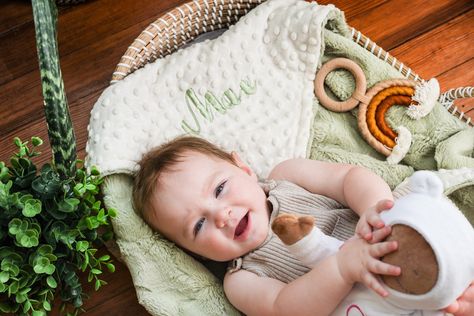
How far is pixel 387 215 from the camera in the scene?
828 mm

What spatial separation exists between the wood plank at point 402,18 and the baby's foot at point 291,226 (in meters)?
0.90

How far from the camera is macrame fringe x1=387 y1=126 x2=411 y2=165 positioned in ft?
4.31

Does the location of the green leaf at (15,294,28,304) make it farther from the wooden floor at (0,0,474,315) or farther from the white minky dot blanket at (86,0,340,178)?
the wooden floor at (0,0,474,315)

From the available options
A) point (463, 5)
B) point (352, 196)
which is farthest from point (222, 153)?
point (463, 5)

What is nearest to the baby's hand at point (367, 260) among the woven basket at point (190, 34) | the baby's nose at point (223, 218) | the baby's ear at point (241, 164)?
the baby's nose at point (223, 218)

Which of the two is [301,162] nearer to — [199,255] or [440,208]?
[199,255]

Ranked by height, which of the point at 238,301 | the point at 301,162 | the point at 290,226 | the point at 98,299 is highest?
the point at 290,226

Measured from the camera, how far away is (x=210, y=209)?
3.76ft

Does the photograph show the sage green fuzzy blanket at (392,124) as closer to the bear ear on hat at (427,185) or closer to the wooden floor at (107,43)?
the wooden floor at (107,43)

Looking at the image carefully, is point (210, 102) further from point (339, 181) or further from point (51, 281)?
point (51, 281)

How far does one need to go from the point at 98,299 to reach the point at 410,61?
38.5 inches

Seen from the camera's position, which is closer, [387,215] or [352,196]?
[387,215]

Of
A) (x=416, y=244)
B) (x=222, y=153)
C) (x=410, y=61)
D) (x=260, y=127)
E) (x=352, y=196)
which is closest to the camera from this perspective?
→ (x=416, y=244)

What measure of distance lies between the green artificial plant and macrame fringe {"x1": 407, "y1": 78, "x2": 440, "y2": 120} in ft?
2.18
